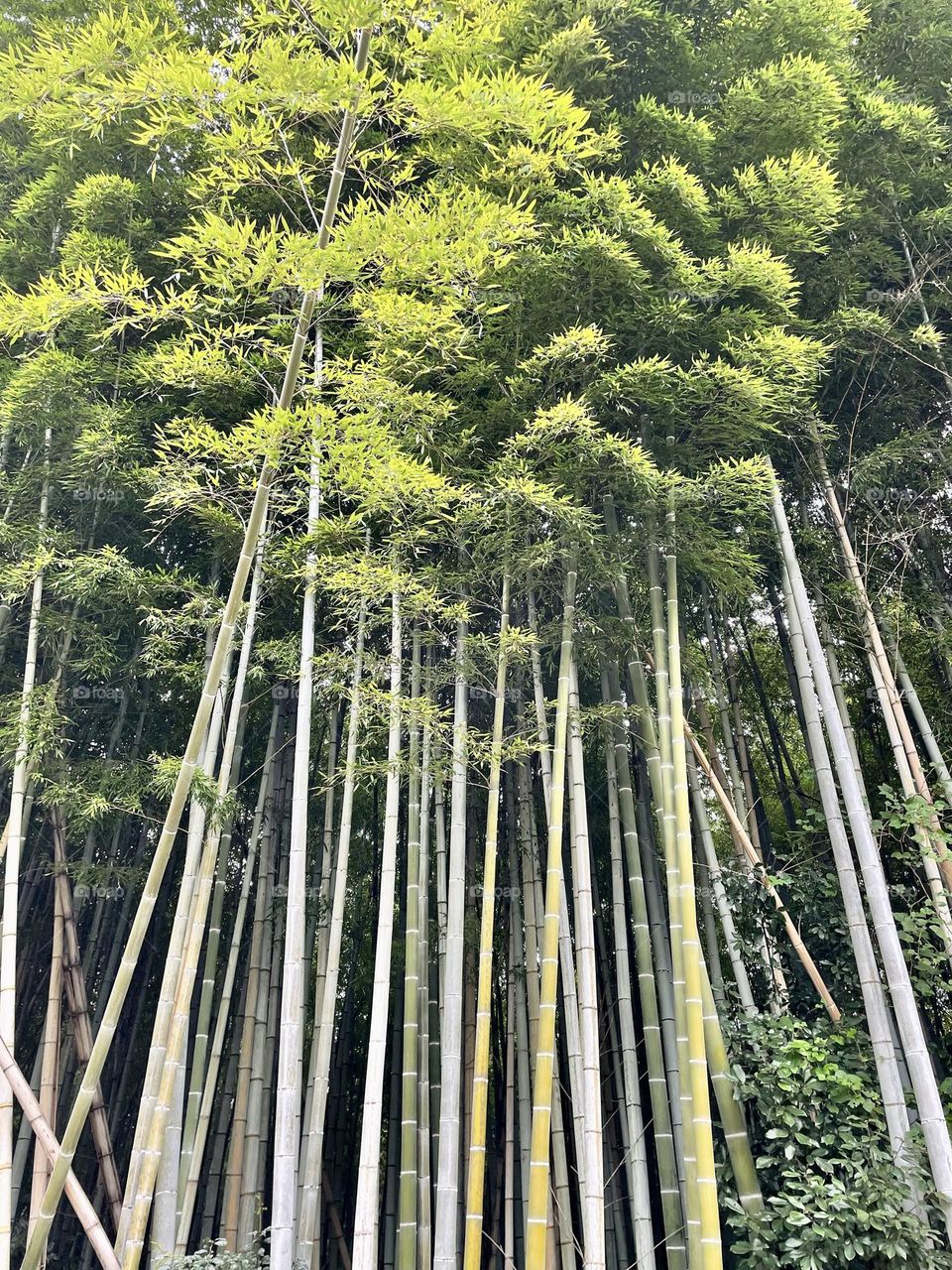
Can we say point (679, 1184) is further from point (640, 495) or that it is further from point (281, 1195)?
point (640, 495)

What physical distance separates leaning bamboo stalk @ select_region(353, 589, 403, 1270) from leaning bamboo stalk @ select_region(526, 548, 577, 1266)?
544 millimetres

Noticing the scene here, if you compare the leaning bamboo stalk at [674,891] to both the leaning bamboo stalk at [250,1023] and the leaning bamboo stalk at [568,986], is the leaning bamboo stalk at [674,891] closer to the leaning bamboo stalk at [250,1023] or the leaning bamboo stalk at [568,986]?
the leaning bamboo stalk at [568,986]

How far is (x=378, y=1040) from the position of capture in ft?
10.2

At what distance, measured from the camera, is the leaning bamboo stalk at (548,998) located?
2.71m

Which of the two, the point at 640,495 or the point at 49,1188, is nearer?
the point at 49,1188

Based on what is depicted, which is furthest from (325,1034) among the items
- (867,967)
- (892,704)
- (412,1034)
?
(892,704)

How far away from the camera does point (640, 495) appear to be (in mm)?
3697

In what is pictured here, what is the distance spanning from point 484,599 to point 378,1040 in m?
1.98

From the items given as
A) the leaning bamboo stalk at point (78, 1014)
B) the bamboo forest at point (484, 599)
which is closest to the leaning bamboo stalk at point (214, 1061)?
the bamboo forest at point (484, 599)

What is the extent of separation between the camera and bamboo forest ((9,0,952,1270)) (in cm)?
280

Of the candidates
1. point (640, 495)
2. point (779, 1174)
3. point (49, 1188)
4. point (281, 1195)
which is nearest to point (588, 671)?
point (640, 495)

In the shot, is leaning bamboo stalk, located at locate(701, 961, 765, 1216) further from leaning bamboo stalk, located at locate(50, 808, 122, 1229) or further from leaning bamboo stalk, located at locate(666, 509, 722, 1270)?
leaning bamboo stalk, located at locate(50, 808, 122, 1229)

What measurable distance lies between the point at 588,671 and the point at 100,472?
2.70 m

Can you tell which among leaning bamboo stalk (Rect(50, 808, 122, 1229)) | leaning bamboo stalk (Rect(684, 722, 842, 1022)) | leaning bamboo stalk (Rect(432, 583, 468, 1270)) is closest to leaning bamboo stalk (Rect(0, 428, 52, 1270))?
leaning bamboo stalk (Rect(50, 808, 122, 1229))
